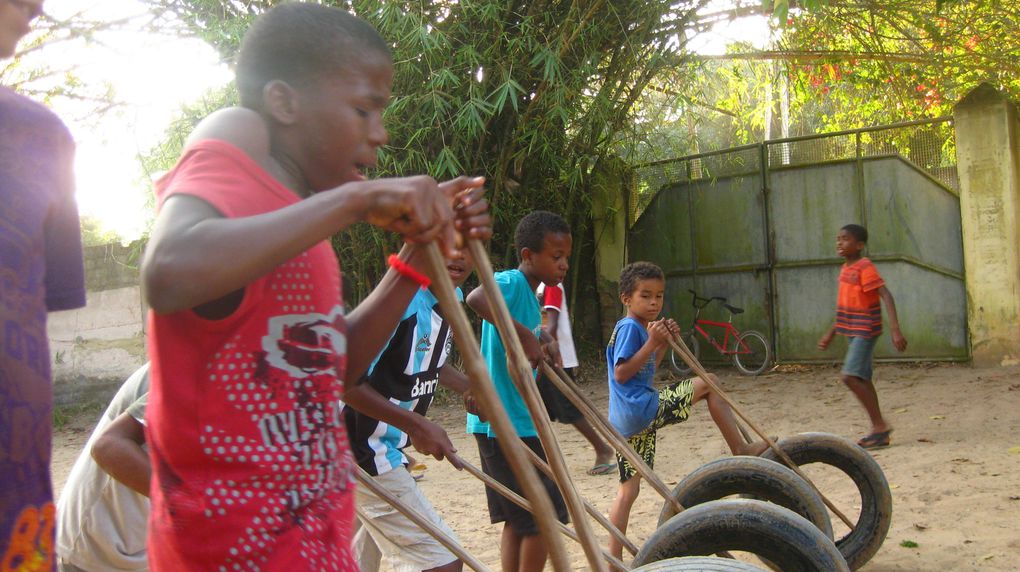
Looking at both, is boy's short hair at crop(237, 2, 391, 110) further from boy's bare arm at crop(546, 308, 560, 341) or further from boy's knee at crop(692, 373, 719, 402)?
boy's bare arm at crop(546, 308, 560, 341)

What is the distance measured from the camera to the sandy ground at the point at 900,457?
12.8 ft

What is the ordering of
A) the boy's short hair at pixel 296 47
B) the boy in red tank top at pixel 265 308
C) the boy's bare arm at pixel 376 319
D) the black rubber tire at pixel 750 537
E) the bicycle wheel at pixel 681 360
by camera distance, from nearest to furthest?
the boy in red tank top at pixel 265 308
the boy's short hair at pixel 296 47
the boy's bare arm at pixel 376 319
the black rubber tire at pixel 750 537
the bicycle wheel at pixel 681 360

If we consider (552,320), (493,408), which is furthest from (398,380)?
(552,320)

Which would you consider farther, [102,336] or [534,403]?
[102,336]

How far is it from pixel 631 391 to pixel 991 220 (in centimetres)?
575

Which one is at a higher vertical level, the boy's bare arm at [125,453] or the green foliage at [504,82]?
the green foliage at [504,82]

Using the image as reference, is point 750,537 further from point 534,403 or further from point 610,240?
point 610,240

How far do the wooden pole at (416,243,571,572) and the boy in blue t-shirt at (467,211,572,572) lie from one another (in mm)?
1726

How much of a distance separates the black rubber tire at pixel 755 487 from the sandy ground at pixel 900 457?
2.15 feet

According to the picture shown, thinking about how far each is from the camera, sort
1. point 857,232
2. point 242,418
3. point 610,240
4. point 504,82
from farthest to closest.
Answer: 1. point 610,240
2. point 504,82
3. point 857,232
4. point 242,418

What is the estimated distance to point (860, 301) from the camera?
6023mm

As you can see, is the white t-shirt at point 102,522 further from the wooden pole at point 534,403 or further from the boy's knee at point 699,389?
the boy's knee at point 699,389

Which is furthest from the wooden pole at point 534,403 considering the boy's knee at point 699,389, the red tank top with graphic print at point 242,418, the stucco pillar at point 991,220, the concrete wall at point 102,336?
the concrete wall at point 102,336

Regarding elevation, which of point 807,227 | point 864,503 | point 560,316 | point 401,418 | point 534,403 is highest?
point 807,227
